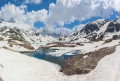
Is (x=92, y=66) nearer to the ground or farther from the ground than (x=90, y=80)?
farther from the ground

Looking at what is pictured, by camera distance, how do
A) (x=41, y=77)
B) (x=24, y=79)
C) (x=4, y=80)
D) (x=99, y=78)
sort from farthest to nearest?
(x=41, y=77) → (x=24, y=79) → (x=99, y=78) → (x=4, y=80)

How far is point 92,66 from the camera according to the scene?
4228 cm

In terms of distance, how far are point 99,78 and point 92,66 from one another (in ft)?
33.5

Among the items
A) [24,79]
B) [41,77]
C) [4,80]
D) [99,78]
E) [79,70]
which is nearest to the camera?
[4,80]

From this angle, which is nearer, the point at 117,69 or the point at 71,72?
the point at 117,69

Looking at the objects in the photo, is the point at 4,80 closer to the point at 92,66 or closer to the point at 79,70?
the point at 79,70

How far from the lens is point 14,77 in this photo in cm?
3362

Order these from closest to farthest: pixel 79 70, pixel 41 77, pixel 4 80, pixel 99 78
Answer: pixel 4 80 < pixel 99 78 < pixel 41 77 < pixel 79 70

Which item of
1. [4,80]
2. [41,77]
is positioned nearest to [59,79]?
[41,77]

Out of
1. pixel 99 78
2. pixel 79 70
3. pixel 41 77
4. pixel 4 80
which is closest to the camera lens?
pixel 4 80

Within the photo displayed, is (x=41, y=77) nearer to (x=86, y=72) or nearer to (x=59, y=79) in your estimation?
(x=59, y=79)

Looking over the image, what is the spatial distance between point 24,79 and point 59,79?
30.6 ft

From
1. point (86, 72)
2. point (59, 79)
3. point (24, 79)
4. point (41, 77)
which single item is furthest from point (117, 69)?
point (24, 79)

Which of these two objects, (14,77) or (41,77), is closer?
(14,77)
